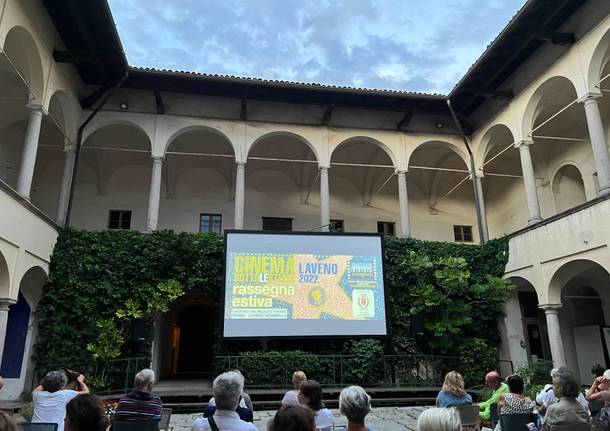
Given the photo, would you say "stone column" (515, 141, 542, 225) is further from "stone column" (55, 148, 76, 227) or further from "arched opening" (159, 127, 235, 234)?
"stone column" (55, 148, 76, 227)

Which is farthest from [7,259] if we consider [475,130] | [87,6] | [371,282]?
[475,130]

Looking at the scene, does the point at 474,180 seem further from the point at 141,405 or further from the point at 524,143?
the point at 141,405

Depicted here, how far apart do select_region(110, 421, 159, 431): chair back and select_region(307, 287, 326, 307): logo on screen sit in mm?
9013

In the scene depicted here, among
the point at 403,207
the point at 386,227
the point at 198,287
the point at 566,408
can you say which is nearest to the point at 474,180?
the point at 403,207

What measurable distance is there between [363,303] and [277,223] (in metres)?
6.42

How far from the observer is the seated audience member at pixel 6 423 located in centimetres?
207

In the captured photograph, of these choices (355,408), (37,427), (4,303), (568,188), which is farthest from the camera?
(568,188)

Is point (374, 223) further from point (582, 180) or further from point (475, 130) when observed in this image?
point (582, 180)

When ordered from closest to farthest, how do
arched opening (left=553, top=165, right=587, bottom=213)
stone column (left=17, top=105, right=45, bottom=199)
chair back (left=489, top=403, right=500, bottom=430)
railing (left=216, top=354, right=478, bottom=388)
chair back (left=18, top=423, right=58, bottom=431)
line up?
1. chair back (left=18, top=423, right=58, bottom=431)
2. chair back (left=489, top=403, right=500, bottom=430)
3. stone column (left=17, top=105, right=45, bottom=199)
4. railing (left=216, top=354, right=478, bottom=388)
5. arched opening (left=553, top=165, right=587, bottom=213)

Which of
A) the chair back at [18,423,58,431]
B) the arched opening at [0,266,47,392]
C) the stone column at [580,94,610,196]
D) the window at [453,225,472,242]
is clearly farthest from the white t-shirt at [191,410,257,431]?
the window at [453,225,472,242]

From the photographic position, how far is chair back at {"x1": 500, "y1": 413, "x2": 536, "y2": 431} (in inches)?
194

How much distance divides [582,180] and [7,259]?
17.5m

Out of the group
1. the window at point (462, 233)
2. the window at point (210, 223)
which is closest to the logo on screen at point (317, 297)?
the window at point (210, 223)

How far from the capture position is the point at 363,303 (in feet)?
45.1
